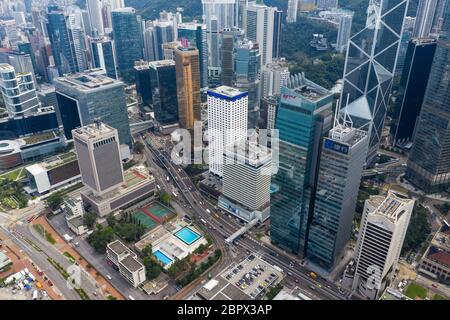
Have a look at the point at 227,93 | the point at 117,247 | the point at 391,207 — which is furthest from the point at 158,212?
the point at 391,207

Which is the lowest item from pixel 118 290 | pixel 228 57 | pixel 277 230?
pixel 118 290

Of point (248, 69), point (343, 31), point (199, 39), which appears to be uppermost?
point (199, 39)

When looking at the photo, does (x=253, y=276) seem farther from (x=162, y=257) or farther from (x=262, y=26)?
(x=262, y=26)

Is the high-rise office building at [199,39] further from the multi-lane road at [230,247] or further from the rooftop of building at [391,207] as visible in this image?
the rooftop of building at [391,207]

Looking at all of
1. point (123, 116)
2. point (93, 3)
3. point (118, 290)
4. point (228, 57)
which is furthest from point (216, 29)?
point (118, 290)

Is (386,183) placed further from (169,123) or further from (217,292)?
(169,123)

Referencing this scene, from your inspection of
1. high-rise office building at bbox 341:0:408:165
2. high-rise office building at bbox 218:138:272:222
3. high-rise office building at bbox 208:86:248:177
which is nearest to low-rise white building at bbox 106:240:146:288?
high-rise office building at bbox 218:138:272:222

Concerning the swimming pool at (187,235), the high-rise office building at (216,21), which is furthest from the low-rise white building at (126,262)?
the high-rise office building at (216,21)

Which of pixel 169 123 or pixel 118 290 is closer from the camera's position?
pixel 118 290
